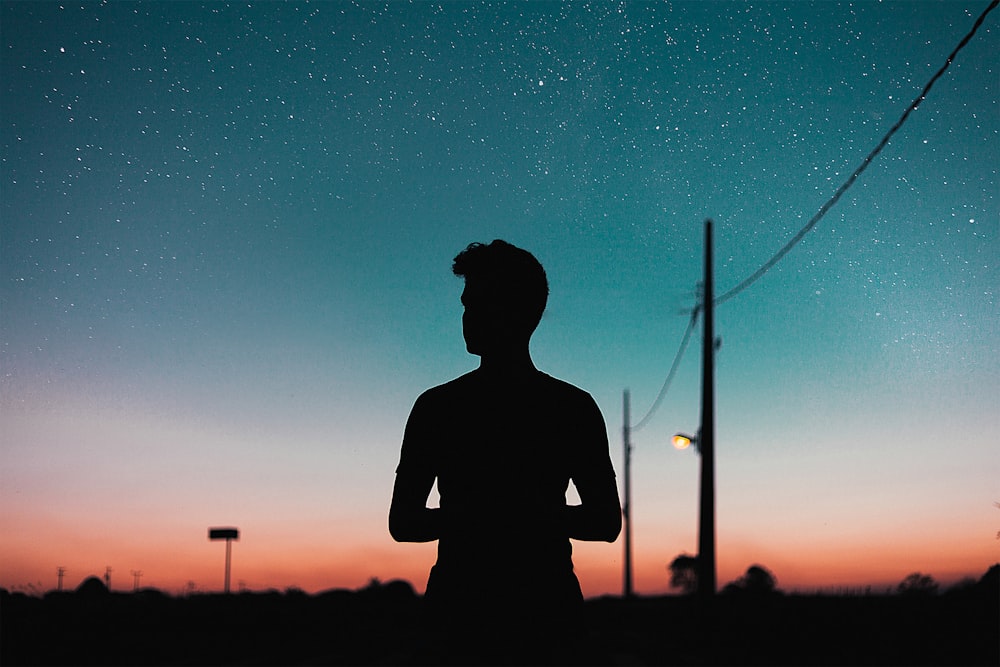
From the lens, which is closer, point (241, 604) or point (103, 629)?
point (103, 629)

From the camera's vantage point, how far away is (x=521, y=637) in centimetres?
205

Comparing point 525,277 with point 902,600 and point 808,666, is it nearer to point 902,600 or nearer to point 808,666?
point 808,666

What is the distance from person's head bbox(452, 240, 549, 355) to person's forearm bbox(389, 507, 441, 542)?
0.44 metres

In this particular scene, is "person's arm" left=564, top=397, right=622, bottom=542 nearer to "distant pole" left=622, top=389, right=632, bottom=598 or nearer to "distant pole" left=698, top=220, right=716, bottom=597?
"distant pole" left=698, top=220, right=716, bottom=597

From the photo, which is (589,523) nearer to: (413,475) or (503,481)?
(503,481)

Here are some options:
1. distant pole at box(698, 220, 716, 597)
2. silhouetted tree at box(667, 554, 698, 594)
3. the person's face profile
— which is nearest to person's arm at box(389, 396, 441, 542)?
the person's face profile

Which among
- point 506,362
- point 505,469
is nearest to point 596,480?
point 505,469

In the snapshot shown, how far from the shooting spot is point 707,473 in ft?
51.9

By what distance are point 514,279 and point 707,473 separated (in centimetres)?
1427

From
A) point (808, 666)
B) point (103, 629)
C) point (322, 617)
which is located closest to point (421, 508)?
point (808, 666)

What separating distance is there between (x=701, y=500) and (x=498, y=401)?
1432 cm

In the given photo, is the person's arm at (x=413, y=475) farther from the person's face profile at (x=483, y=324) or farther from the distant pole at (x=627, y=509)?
the distant pole at (x=627, y=509)

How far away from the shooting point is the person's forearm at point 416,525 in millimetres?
2181

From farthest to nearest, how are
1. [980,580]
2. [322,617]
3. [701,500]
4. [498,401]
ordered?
[322,617], [980,580], [701,500], [498,401]
